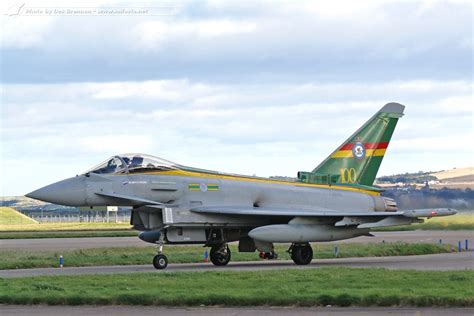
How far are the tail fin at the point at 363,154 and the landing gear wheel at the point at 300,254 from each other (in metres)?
3.39

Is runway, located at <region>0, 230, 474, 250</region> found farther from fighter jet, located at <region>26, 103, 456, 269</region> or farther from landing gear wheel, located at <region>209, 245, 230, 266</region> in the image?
landing gear wheel, located at <region>209, 245, 230, 266</region>

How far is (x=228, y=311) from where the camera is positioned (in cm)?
1388

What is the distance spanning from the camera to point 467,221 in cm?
4191

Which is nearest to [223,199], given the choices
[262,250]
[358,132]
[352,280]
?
[262,250]

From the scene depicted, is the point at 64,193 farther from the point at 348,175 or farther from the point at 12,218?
the point at 12,218

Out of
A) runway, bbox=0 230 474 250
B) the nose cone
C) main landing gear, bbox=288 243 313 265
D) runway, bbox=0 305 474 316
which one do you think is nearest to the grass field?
runway, bbox=0 230 474 250

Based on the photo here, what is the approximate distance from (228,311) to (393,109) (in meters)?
17.8

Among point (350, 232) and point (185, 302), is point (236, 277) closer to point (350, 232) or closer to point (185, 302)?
point (185, 302)

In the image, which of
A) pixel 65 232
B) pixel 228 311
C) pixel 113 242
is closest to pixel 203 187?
pixel 228 311

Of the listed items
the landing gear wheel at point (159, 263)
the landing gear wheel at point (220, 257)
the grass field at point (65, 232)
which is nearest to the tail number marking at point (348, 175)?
the landing gear wheel at point (220, 257)

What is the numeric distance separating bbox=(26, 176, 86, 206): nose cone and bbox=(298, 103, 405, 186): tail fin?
25.2 feet

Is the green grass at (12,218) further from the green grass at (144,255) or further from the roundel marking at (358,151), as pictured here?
the roundel marking at (358,151)

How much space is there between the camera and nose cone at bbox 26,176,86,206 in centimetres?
2391

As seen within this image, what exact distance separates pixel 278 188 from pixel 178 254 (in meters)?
5.23
